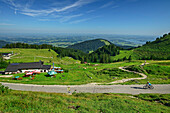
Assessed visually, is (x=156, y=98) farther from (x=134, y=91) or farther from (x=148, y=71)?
(x=148, y=71)

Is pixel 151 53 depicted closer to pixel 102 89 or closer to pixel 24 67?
pixel 102 89

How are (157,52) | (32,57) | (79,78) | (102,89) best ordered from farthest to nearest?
(157,52) < (32,57) < (79,78) < (102,89)

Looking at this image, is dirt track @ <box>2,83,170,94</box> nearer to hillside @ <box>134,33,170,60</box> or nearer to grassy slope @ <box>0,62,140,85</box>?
grassy slope @ <box>0,62,140,85</box>

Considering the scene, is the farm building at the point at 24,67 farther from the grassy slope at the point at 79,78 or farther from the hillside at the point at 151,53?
the hillside at the point at 151,53

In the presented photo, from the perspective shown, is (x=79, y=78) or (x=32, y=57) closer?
(x=79, y=78)

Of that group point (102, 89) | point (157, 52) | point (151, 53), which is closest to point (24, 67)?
point (102, 89)

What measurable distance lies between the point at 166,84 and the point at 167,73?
13533mm

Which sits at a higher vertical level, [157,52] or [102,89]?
[157,52]

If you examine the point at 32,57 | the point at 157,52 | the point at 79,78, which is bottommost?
the point at 32,57

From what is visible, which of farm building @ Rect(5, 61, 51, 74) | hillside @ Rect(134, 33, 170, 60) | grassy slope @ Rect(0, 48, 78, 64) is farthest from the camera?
grassy slope @ Rect(0, 48, 78, 64)

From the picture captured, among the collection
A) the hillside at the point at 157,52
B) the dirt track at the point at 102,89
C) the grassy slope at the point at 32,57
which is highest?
the hillside at the point at 157,52

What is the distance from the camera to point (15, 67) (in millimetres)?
44219

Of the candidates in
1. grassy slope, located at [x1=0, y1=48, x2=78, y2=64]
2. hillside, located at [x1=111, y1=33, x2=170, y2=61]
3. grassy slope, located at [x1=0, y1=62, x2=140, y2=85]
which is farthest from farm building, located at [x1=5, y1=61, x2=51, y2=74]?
hillside, located at [x1=111, y1=33, x2=170, y2=61]

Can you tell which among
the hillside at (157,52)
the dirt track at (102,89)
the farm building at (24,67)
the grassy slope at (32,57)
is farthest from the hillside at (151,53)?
the farm building at (24,67)
